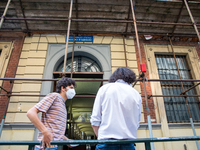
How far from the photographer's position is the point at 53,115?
172 centimetres

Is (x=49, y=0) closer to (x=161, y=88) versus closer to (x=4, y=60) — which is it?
(x=4, y=60)

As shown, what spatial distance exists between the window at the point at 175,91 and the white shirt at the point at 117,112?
5.30m

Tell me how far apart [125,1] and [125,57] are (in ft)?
8.04

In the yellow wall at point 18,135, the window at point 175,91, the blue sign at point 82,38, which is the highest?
the blue sign at point 82,38

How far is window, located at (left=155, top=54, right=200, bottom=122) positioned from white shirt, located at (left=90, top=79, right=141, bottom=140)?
17.4 feet

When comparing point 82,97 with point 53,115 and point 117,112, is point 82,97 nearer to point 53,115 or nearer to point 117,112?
point 53,115

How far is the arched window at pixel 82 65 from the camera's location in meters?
6.72

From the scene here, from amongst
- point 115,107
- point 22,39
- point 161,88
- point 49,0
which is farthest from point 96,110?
point 22,39

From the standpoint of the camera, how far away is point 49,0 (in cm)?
602

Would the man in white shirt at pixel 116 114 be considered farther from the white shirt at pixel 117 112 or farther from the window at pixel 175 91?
the window at pixel 175 91

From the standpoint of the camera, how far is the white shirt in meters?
1.30

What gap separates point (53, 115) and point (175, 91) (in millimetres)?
6123

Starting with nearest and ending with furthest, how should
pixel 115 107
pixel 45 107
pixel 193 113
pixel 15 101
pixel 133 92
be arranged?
pixel 115 107, pixel 133 92, pixel 45 107, pixel 15 101, pixel 193 113

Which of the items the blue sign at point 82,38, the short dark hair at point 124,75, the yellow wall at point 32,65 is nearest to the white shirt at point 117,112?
the short dark hair at point 124,75
